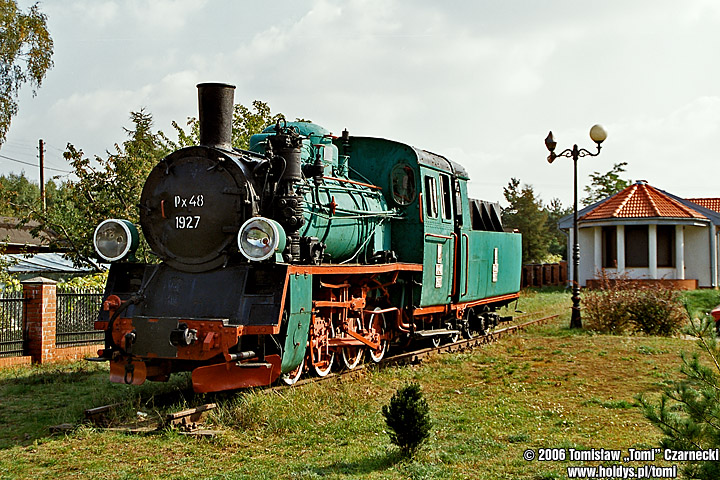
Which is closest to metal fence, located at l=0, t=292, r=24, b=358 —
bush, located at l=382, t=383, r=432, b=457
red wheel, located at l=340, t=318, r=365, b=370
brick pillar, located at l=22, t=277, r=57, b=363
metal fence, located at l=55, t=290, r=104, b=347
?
brick pillar, located at l=22, t=277, r=57, b=363

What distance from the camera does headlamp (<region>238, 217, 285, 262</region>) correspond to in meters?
7.23

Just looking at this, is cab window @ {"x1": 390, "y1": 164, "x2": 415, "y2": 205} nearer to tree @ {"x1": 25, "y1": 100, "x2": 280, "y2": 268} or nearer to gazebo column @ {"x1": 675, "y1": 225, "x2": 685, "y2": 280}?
tree @ {"x1": 25, "y1": 100, "x2": 280, "y2": 268}

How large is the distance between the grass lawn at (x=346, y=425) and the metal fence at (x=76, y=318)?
1466 mm

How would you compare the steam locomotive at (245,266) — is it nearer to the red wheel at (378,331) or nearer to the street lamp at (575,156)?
the red wheel at (378,331)

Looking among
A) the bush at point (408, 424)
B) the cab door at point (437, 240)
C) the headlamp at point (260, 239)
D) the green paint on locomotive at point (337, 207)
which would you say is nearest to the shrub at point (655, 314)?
the cab door at point (437, 240)

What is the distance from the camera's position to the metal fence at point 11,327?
10930 millimetres

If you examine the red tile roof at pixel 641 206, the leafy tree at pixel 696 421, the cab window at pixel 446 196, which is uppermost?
the red tile roof at pixel 641 206

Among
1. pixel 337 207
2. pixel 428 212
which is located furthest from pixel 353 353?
pixel 428 212

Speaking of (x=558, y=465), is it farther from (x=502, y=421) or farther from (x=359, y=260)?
(x=359, y=260)

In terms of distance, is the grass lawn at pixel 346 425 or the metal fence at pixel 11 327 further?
the metal fence at pixel 11 327

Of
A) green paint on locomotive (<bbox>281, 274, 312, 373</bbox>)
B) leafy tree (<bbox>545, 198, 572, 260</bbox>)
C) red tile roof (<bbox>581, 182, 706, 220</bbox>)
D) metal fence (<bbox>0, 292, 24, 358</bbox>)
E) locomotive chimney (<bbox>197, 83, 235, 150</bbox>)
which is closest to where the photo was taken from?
green paint on locomotive (<bbox>281, 274, 312, 373</bbox>)

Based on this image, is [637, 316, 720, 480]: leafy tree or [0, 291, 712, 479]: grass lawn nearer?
[637, 316, 720, 480]: leafy tree

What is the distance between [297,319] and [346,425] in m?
1.32

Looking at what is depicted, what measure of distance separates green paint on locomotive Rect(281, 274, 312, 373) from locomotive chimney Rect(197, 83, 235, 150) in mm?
1881
